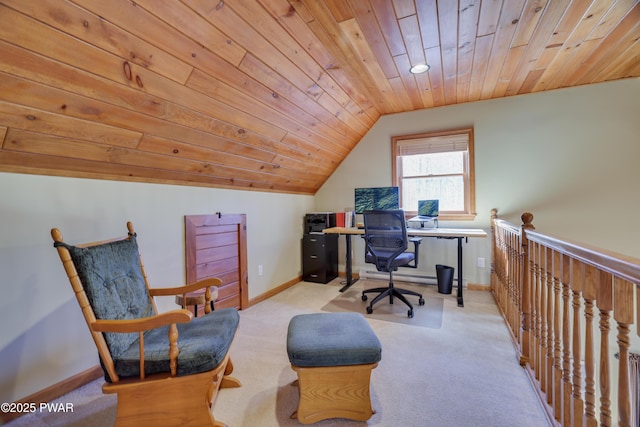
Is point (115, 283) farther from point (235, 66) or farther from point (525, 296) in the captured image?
point (525, 296)

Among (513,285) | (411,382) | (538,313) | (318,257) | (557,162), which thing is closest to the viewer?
(538,313)

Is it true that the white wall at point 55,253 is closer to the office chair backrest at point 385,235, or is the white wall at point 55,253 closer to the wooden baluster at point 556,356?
the office chair backrest at point 385,235

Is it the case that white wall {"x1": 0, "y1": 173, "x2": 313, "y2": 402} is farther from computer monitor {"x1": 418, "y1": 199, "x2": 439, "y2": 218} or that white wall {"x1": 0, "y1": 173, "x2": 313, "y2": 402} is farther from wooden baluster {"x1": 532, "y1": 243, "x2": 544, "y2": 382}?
computer monitor {"x1": 418, "y1": 199, "x2": 439, "y2": 218}

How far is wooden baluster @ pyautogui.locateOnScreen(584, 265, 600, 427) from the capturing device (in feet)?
3.15

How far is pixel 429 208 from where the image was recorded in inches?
133

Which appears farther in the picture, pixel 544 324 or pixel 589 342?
pixel 544 324

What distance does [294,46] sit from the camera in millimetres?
1870

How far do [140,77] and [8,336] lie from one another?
1.52 metres

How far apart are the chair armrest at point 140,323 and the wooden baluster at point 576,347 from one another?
5.06 ft

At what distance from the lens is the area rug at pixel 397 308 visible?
2.59m

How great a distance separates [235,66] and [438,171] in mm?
2864

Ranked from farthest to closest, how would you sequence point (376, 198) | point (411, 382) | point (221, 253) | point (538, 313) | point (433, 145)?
point (376, 198) → point (433, 145) → point (221, 253) → point (411, 382) → point (538, 313)

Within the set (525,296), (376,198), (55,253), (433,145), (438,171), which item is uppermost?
(433,145)

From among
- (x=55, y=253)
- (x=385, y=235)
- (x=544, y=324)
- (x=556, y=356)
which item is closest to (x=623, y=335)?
(x=556, y=356)
